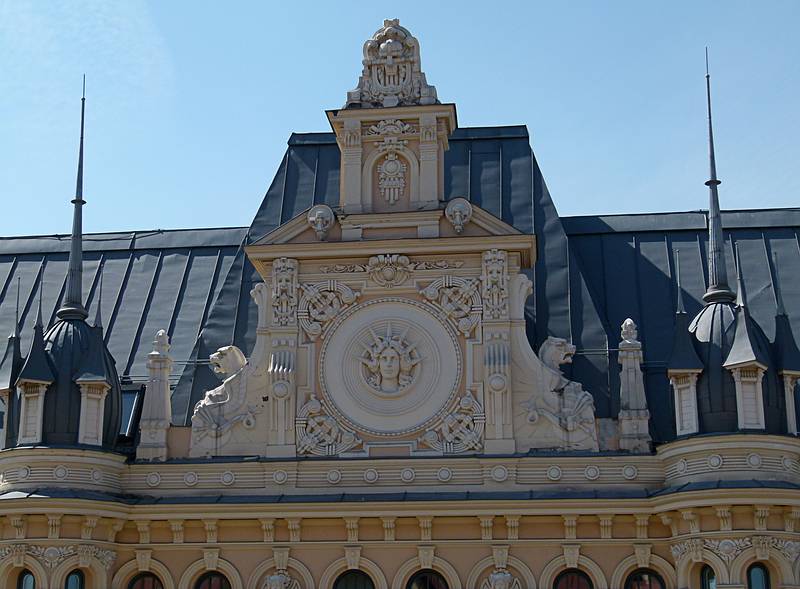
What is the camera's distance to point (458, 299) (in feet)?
103

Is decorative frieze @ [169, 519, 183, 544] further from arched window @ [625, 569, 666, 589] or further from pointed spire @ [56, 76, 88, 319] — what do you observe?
arched window @ [625, 569, 666, 589]

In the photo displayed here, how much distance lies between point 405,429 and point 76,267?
883cm

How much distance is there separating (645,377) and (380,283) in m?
6.88

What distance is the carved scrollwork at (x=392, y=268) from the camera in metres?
31.8

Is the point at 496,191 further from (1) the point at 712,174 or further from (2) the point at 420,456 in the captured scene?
(2) the point at 420,456

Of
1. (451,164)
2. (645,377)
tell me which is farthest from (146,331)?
(645,377)

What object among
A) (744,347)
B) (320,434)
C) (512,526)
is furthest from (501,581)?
(744,347)

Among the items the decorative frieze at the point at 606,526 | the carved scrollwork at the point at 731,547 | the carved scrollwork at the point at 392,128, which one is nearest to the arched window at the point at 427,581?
the decorative frieze at the point at 606,526

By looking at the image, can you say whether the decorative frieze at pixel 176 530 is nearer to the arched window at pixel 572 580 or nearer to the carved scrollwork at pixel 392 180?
the arched window at pixel 572 580

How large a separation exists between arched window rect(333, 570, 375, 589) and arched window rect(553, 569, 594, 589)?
13.4 feet

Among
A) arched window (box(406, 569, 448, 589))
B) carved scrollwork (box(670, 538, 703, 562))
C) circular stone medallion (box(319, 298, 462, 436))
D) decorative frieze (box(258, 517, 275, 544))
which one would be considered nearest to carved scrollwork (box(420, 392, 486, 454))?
circular stone medallion (box(319, 298, 462, 436))

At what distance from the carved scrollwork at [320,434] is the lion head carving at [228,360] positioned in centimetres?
229

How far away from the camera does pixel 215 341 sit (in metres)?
35.9

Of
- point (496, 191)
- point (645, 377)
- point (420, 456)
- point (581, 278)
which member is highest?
point (496, 191)
